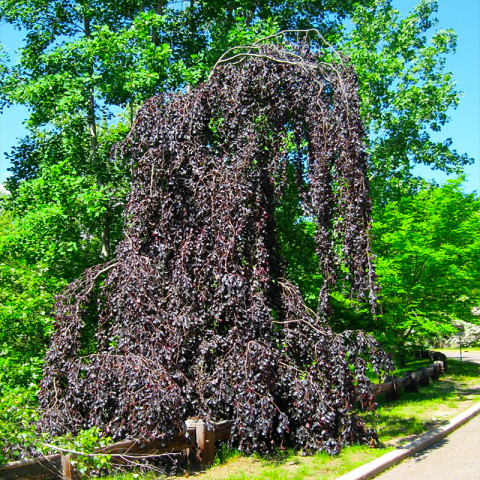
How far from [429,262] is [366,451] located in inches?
297

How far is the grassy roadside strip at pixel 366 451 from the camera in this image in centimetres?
655

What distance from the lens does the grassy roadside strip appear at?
258 inches

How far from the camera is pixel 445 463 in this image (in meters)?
7.25

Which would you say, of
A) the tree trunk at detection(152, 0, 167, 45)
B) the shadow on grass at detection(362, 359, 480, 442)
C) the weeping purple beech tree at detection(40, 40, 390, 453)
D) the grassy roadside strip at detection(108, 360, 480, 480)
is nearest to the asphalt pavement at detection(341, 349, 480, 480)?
the grassy roadside strip at detection(108, 360, 480, 480)

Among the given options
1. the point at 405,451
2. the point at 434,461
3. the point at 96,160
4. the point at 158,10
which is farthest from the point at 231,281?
the point at 158,10

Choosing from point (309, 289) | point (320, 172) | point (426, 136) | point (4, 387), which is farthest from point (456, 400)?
point (426, 136)

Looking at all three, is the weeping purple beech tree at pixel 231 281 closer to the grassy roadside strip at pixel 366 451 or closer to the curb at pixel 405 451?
the grassy roadside strip at pixel 366 451

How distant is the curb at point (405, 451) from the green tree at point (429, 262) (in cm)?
423

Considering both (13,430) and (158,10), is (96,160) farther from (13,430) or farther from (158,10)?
(13,430)

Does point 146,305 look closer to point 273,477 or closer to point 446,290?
point 273,477

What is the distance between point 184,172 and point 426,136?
17.4 meters

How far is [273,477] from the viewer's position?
253 inches

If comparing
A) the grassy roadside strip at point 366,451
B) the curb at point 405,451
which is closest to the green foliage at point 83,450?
the grassy roadside strip at point 366,451

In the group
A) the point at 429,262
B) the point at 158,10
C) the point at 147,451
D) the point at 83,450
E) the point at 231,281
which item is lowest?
the point at 147,451
